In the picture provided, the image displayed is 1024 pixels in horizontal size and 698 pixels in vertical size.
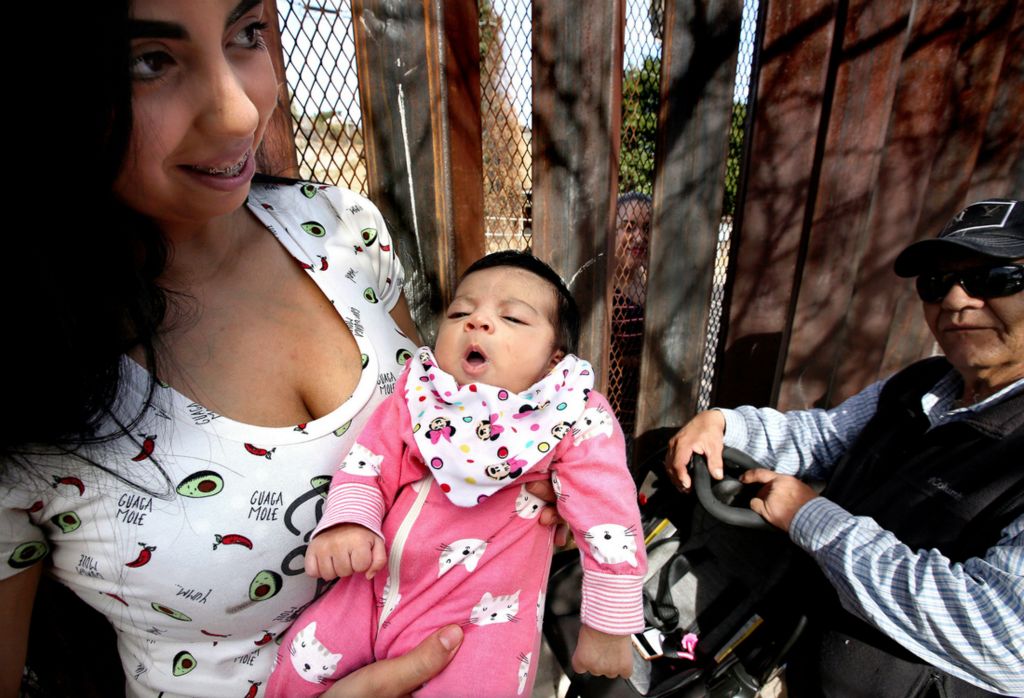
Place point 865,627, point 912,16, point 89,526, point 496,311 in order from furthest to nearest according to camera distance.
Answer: point 912,16
point 865,627
point 496,311
point 89,526

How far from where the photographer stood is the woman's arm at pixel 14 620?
3.33ft

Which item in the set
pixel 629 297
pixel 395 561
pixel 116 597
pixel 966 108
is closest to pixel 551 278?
pixel 395 561

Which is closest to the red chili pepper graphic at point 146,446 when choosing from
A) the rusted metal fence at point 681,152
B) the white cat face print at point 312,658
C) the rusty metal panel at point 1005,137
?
the white cat face print at point 312,658

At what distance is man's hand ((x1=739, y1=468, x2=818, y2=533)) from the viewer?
5.94 feet

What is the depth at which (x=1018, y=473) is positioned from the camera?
1.45 metres

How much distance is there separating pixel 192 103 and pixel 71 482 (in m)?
0.74

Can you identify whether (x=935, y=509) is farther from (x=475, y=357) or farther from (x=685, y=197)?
(x=475, y=357)

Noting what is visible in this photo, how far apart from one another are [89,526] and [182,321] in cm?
43

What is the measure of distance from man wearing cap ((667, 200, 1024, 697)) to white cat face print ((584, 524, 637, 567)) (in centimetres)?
84

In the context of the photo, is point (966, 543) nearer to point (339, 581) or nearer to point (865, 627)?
point (865, 627)

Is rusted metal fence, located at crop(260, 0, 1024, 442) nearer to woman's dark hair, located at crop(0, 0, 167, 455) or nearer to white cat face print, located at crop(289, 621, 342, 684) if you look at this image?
woman's dark hair, located at crop(0, 0, 167, 455)

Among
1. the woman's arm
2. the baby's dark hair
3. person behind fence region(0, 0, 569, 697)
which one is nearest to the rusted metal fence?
the baby's dark hair

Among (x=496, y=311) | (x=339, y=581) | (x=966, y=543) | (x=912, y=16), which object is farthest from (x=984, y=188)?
(x=339, y=581)

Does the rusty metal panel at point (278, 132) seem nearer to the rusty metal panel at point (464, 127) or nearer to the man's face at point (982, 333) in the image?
the rusty metal panel at point (464, 127)
